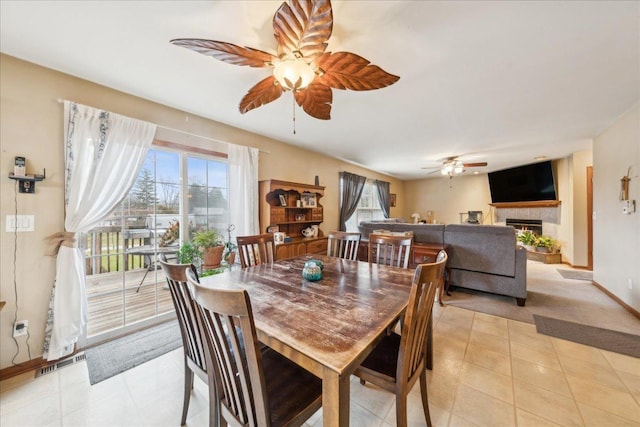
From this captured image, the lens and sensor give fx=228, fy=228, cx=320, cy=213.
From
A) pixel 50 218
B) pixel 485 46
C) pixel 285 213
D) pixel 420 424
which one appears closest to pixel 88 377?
pixel 50 218

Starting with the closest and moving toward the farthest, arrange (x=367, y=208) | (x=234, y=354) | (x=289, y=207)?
1. (x=234, y=354)
2. (x=289, y=207)
3. (x=367, y=208)

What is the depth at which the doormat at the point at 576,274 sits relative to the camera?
404 cm

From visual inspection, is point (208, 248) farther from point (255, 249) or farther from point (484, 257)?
point (484, 257)

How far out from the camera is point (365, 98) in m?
2.42

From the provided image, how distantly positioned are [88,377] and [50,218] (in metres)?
1.31

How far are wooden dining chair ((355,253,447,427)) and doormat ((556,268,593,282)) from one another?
4787mm

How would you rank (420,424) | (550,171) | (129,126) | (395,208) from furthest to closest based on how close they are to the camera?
1. (395,208)
2. (550,171)
3. (129,126)
4. (420,424)

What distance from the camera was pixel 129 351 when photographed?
2053 millimetres

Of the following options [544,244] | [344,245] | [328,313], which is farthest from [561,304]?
[328,313]

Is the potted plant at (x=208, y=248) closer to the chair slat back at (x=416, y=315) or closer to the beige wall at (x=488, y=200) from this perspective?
the chair slat back at (x=416, y=315)

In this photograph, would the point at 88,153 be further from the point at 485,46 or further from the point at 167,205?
the point at 485,46

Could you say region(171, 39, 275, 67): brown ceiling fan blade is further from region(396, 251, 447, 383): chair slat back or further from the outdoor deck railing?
the outdoor deck railing

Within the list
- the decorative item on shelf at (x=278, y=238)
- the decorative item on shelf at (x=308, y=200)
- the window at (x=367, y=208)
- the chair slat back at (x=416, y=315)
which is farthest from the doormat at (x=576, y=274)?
the decorative item on shelf at (x=278, y=238)

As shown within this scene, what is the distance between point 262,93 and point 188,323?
5.28 feet
